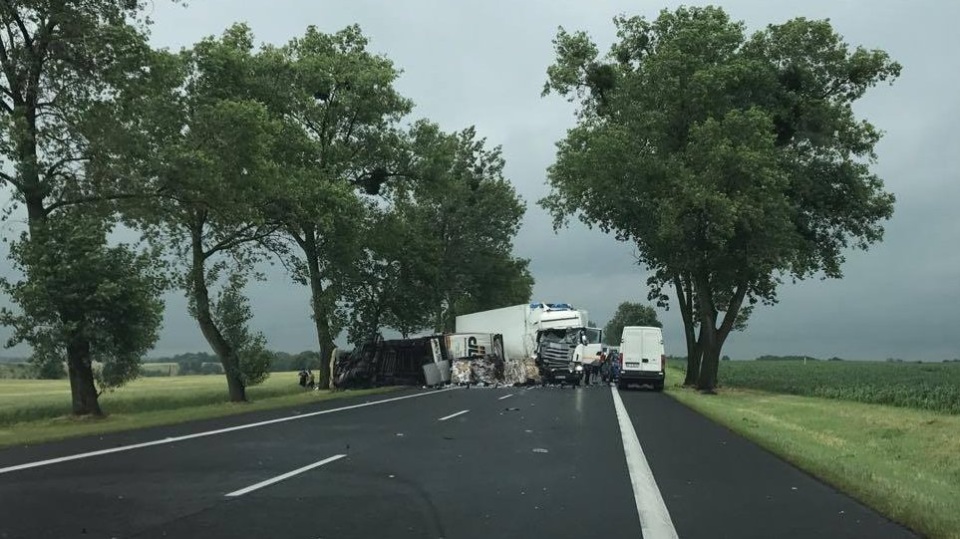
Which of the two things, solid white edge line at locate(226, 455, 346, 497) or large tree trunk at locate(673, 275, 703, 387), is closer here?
solid white edge line at locate(226, 455, 346, 497)

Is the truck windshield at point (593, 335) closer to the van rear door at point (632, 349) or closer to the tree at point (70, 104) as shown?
the van rear door at point (632, 349)

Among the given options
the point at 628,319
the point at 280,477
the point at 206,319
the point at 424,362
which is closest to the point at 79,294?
the point at 206,319

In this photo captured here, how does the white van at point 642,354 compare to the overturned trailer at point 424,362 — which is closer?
the white van at point 642,354

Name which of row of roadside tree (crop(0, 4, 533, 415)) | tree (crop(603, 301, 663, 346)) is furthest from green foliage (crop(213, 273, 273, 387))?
tree (crop(603, 301, 663, 346))

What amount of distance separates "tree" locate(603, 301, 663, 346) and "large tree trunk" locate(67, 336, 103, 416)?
108 meters

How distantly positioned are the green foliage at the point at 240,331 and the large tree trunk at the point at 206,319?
25 cm

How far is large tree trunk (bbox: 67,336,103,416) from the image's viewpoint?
2312cm

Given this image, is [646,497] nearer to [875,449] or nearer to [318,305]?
[875,449]

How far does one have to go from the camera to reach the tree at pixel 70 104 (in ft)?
73.4

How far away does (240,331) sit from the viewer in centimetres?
3444

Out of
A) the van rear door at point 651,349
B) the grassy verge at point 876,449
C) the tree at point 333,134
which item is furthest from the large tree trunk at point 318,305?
the grassy verge at point 876,449

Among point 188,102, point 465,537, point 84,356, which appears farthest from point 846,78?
point 465,537

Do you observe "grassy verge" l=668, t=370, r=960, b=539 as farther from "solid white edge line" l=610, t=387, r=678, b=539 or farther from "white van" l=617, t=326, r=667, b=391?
"white van" l=617, t=326, r=667, b=391

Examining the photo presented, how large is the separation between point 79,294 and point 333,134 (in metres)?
21.0
